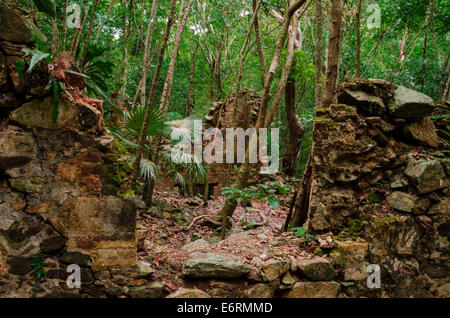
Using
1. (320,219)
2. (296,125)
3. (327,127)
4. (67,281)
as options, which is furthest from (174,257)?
(296,125)

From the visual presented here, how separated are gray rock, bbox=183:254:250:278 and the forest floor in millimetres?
181

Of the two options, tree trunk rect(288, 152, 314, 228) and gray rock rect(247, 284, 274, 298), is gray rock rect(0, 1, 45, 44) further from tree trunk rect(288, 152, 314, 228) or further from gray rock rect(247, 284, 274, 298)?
tree trunk rect(288, 152, 314, 228)

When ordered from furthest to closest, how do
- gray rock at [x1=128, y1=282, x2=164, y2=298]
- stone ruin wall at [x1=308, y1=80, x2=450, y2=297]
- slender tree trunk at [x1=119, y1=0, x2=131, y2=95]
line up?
slender tree trunk at [x1=119, y1=0, x2=131, y2=95] < stone ruin wall at [x1=308, y1=80, x2=450, y2=297] < gray rock at [x1=128, y1=282, x2=164, y2=298]

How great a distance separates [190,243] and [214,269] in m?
1.53

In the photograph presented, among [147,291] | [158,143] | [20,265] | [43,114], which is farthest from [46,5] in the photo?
[147,291]

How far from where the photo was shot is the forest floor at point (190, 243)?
346 centimetres

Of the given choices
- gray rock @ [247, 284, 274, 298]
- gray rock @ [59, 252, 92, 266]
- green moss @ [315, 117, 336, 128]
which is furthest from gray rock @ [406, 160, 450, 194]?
gray rock @ [59, 252, 92, 266]

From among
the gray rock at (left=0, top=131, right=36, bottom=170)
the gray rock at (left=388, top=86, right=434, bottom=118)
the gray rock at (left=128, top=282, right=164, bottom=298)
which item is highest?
the gray rock at (left=388, top=86, right=434, bottom=118)

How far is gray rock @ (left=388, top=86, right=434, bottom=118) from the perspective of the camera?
12.4ft

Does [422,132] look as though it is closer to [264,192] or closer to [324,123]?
[324,123]

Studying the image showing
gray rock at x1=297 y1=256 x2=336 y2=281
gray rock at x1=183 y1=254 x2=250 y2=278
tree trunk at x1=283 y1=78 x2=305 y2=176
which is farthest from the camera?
tree trunk at x1=283 y1=78 x2=305 y2=176

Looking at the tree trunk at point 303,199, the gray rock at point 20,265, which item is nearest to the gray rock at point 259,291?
the tree trunk at point 303,199

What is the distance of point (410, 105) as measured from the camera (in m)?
3.81
